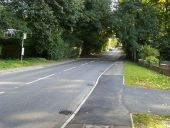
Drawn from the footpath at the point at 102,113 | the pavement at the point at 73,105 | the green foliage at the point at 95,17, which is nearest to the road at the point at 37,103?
the pavement at the point at 73,105

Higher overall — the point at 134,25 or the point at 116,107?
the point at 134,25

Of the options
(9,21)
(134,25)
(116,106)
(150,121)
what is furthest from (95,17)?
(150,121)

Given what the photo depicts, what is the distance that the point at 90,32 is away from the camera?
65500mm

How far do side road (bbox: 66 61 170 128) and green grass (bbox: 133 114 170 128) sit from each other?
26cm

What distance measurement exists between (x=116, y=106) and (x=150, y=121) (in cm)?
275

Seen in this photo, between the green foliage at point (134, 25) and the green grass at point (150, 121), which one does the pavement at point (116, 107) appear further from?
the green foliage at point (134, 25)

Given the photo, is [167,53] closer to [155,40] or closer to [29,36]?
[155,40]

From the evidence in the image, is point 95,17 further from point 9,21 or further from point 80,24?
point 9,21

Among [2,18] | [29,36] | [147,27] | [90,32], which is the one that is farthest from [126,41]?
[2,18]

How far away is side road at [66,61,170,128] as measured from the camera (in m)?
10.5

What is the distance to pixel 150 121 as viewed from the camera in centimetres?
1081

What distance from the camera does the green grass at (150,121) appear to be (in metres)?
10.3

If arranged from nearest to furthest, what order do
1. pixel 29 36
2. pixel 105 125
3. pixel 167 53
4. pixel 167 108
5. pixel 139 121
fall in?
pixel 105 125
pixel 139 121
pixel 167 108
pixel 29 36
pixel 167 53

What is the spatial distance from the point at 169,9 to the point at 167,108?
15.3 ft
